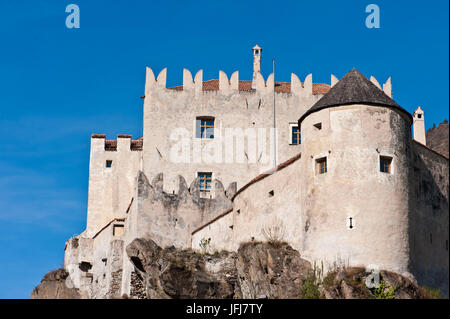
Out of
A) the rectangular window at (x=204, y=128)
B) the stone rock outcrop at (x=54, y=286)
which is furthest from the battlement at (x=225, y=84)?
the stone rock outcrop at (x=54, y=286)

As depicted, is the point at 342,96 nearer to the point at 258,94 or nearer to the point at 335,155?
the point at 335,155

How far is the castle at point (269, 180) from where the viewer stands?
37.9 m

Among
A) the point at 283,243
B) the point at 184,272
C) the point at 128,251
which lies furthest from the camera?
the point at 128,251

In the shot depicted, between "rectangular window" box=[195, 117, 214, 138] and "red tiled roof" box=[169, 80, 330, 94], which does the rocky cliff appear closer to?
"rectangular window" box=[195, 117, 214, 138]

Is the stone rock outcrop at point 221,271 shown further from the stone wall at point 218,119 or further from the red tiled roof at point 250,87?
the red tiled roof at point 250,87

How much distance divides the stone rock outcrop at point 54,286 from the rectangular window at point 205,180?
11.8 meters

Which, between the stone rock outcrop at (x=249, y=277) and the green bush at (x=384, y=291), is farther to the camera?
the stone rock outcrop at (x=249, y=277)

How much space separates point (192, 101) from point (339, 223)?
21423mm

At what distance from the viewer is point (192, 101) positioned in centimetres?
5694

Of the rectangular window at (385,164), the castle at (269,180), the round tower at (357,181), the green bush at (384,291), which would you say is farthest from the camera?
the rectangular window at (385,164)

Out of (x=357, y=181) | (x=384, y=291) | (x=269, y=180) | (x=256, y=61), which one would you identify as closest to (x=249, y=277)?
(x=269, y=180)

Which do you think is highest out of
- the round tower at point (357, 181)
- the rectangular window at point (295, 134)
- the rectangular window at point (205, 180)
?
the rectangular window at point (295, 134)

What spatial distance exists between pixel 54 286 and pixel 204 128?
1494cm

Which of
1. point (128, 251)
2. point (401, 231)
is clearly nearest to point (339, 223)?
point (401, 231)
